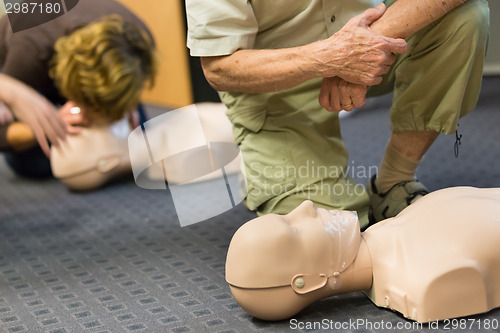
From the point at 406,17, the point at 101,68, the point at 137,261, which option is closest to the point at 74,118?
the point at 101,68

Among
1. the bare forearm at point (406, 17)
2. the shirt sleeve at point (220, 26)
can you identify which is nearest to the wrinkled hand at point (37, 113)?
the shirt sleeve at point (220, 26)

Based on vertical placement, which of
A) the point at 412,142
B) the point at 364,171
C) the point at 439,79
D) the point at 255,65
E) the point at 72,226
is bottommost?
→ the point at 364,171

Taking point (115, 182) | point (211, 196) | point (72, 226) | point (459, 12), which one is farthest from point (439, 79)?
point (115, 182)

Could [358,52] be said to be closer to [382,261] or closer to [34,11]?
[382,261]

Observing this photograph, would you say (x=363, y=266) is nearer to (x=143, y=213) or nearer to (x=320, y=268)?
(x=320, y=268)

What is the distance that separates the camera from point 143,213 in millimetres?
1645

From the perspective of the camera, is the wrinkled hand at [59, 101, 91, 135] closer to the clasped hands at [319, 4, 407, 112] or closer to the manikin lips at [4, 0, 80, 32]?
the manikin lips at [4, 0, 80, 32]

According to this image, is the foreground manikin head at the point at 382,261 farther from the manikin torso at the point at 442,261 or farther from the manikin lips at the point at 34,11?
the manikin lips at the point at 34,11

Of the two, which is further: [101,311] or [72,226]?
[72,226]

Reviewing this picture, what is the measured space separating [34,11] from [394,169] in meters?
1.01

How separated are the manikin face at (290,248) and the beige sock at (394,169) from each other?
1.30 ft

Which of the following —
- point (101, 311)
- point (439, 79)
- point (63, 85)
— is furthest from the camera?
point (63, 85)

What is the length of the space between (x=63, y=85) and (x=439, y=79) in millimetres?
1153

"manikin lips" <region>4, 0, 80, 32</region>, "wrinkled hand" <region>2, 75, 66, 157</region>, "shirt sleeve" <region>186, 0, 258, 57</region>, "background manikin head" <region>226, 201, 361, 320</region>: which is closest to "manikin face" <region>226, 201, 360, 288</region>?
"background manikin head" <region>226, 201, 361, 320</region>
